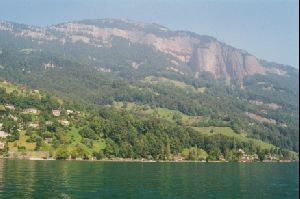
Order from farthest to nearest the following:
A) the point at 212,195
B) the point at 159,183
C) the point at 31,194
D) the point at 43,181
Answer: the point at 159,183 < the point at 43,181 < the point at 212,195 < the point at 31,194

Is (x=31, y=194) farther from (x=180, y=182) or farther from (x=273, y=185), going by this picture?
(x=273, y=185)

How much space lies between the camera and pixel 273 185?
122000 millimetres

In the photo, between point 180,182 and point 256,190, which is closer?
point 256,190

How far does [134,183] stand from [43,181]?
21134 millimetres

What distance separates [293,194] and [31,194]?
53.0 m

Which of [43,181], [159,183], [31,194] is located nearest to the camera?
[31,194]

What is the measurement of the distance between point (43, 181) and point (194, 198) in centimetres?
3711

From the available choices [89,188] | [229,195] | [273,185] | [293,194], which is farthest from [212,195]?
[273,185]

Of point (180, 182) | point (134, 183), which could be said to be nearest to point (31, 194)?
point (134, 183)

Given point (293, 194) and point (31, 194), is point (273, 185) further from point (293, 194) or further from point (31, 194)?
point (31, 194)

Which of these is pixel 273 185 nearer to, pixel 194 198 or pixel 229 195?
pixel 229 195

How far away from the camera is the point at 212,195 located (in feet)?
314

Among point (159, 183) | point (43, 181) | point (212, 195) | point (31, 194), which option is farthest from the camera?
point (159, 183)

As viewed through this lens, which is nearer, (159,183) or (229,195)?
(229,195)
